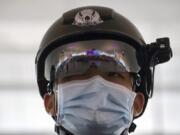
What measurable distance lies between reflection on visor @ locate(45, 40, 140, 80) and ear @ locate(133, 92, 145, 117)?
0.33 feet

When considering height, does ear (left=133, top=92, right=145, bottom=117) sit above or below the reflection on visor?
below

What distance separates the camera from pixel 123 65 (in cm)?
140

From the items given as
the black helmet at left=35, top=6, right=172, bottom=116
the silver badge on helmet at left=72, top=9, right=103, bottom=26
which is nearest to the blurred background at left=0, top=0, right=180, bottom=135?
the black helmet at left=35, top=6, right=172, bottom=116

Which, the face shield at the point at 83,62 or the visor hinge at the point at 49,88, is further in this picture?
the visor hinge at the point at 49,88

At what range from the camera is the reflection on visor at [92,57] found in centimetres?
136

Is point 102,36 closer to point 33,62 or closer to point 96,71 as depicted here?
point 96,71

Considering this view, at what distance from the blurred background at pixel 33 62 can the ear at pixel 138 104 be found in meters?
0.80

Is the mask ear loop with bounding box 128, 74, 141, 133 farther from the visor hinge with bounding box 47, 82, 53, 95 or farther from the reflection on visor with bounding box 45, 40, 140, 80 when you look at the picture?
the visor hinge with bounding box 47, 82, 53, 95

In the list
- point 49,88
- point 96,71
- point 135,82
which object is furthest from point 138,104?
point 49,88

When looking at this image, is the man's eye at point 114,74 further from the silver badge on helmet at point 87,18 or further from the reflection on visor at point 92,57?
the silver badge on helmet at point 87,18

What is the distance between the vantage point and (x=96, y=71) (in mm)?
1344

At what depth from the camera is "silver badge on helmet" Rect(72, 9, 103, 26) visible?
1.44m

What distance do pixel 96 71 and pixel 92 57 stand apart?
0.05 metres

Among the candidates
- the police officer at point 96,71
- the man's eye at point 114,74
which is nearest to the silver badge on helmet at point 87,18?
the police officer at point 96,71
